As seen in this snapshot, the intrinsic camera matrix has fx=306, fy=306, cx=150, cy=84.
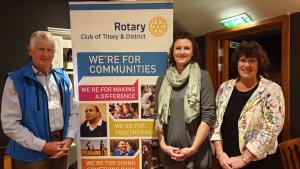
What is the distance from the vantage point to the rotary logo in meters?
2.09

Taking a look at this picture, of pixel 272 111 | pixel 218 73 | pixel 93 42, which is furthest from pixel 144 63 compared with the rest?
pixel 218 73

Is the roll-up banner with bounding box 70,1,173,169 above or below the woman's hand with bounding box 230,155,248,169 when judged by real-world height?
above

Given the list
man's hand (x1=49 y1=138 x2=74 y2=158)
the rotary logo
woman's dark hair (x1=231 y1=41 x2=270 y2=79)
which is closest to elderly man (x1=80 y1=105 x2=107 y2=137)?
man's hand (x1=49 y1=138 x2=74 y2=158)

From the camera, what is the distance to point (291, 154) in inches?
87.5

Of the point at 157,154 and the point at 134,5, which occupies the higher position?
the point at 134,5

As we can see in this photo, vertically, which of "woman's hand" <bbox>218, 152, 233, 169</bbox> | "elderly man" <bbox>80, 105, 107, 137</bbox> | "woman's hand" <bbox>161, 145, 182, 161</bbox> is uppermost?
"elderly man" <bbox>80, 105, 107, 137</bbox>

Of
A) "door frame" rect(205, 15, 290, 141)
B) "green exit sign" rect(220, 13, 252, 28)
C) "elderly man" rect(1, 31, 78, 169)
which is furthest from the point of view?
"green exit sign" rect(220, 13, 252, 28)

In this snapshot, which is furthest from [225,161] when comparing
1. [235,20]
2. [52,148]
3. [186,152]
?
[235,20]

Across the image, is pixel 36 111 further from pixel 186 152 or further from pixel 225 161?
pixel 225 161

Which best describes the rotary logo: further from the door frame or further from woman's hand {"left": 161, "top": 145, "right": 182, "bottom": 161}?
the door frame

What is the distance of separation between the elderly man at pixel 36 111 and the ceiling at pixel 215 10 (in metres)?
1.73

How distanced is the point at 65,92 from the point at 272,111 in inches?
48.2

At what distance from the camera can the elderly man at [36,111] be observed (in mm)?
1715

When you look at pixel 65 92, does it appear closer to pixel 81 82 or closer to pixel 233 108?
pixel 81 82
